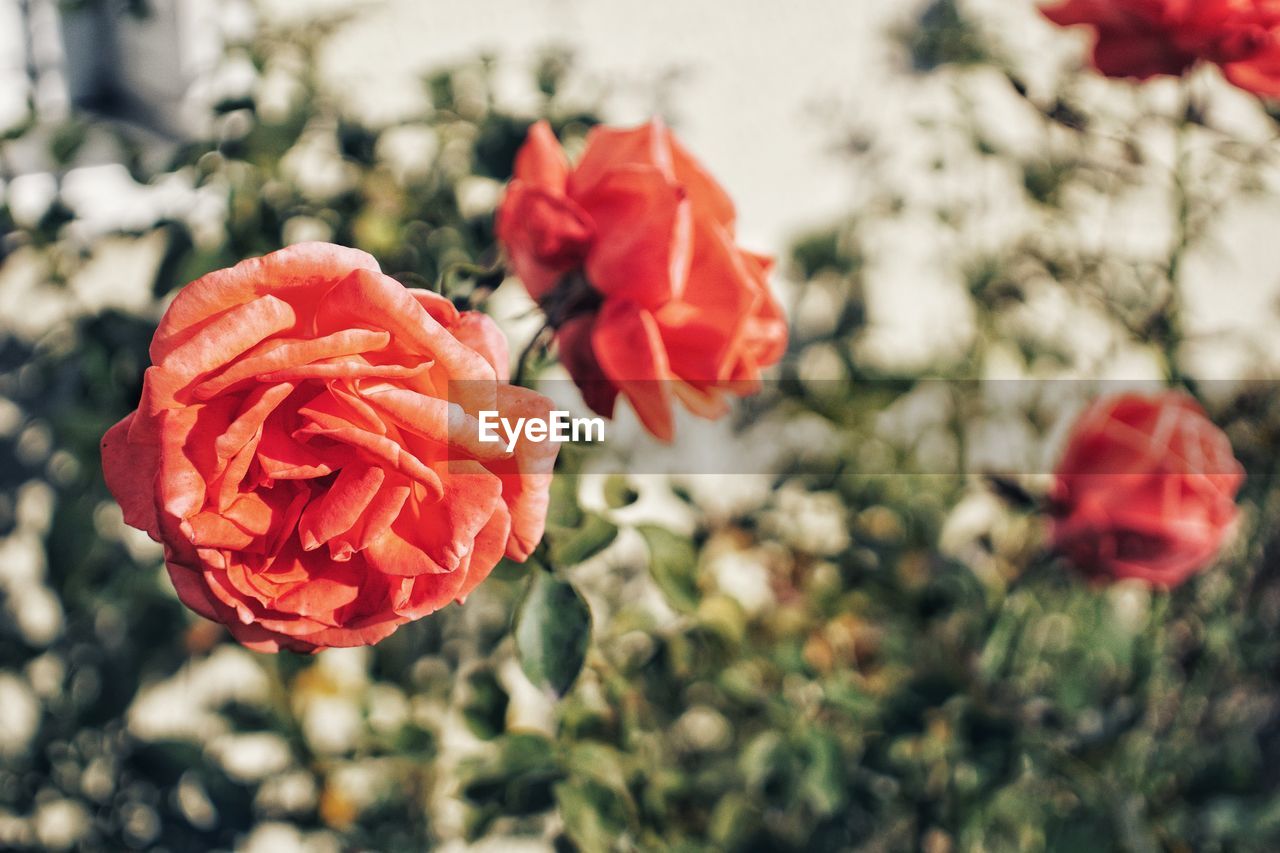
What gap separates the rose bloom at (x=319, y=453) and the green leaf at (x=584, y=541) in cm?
15

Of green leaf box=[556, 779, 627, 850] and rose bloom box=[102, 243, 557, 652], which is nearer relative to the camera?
rose bloom box=[102, 243, 557, 652]

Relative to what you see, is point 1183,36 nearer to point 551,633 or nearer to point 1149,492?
point 1149,492

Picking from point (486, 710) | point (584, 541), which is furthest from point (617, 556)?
point (584, 541)

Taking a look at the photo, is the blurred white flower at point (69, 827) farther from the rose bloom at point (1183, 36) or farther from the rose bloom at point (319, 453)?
the rose bloom at point (1183, 36)

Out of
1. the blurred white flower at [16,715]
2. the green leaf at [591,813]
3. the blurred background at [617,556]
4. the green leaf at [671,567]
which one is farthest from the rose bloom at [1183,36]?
the blurred white flower at [16,715]

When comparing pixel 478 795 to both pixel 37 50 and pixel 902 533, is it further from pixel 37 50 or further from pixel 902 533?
pixel 37 50

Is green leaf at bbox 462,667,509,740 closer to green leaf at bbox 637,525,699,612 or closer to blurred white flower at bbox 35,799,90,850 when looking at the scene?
green leaf at bbox 637,525,699,612

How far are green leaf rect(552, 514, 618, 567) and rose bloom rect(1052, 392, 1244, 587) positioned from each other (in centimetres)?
53

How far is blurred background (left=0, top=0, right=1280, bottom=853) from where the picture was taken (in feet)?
2.59

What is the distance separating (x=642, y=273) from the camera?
1.69 ft

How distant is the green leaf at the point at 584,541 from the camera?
22.1 inches

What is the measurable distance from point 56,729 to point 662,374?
0.76 metres

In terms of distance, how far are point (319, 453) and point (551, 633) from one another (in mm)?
157

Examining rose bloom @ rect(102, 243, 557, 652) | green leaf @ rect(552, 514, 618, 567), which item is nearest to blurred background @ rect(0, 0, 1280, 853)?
green leaf @ rect(552, 514, 618, 567)
